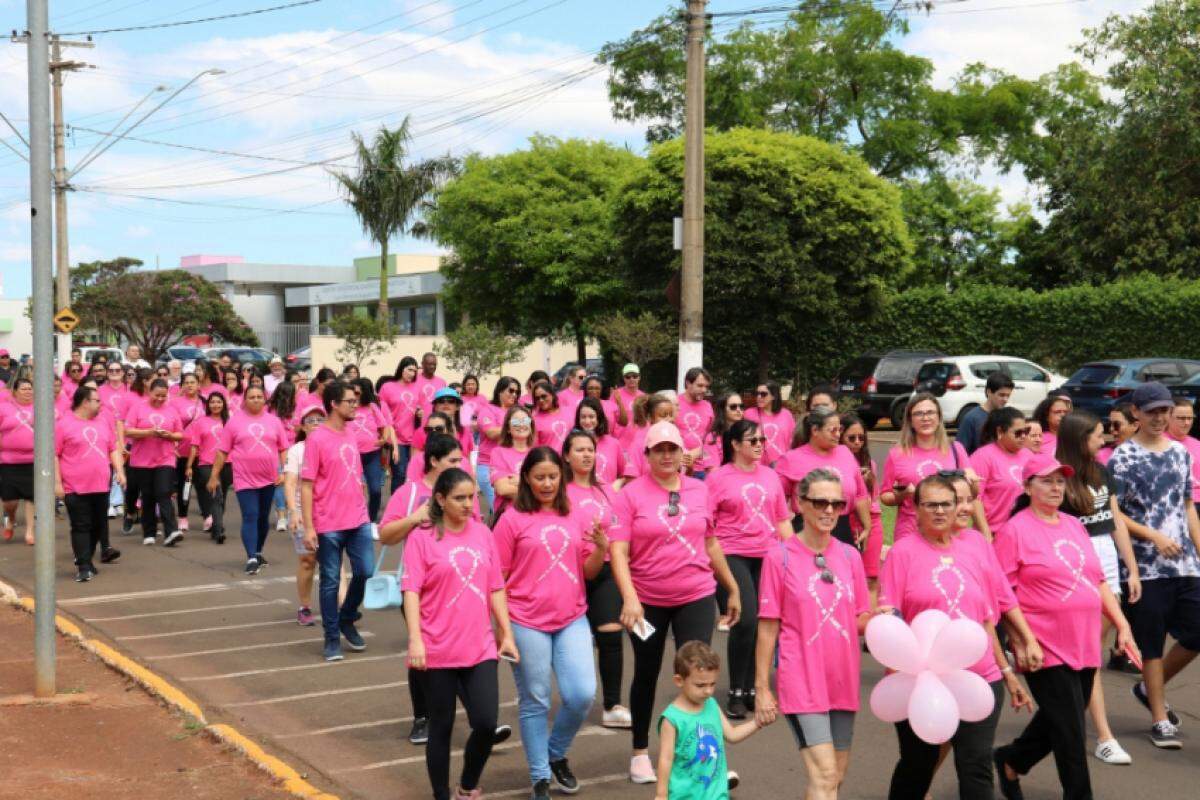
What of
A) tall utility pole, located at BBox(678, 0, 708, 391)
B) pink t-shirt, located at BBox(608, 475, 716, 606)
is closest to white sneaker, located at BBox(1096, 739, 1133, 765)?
pink t-shirt, located at BBox(608, 475, 716, 606)

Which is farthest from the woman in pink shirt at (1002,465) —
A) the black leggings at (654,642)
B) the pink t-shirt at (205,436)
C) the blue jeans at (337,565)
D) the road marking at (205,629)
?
the pink t-shirt at (205,436)

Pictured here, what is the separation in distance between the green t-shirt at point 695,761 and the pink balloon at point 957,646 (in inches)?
34.2

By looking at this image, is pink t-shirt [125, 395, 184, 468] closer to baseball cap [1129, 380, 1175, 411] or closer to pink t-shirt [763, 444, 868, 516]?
pink t-shirt [763, 444, 868, 516]

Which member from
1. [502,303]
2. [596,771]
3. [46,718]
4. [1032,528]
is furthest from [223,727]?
[502,303]

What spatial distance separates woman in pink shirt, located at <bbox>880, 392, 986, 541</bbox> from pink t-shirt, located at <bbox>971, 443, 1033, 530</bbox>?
132mm

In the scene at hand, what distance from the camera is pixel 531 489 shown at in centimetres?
625

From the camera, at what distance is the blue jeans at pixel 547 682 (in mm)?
6023

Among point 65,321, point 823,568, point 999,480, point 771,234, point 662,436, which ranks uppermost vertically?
point 771,234

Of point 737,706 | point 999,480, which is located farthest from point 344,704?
point 999,480

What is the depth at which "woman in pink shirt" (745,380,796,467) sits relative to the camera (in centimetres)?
1137

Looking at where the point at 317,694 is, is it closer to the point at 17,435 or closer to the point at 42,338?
the point at 42,338

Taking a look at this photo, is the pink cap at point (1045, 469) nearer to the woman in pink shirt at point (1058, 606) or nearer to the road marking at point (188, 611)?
the woman in pink shirt at point (1058, 606)

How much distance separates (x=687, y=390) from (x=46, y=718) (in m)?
6.47

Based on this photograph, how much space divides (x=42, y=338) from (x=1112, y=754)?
20.5 ft
